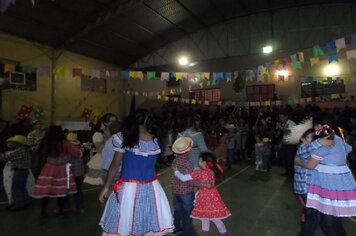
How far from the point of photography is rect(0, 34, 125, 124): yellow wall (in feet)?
40.5

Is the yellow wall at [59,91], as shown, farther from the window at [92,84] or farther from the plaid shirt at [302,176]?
the plaid shirt at [302,176]

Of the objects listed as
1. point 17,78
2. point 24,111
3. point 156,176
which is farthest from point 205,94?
point 156,176

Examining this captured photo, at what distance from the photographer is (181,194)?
3951mm

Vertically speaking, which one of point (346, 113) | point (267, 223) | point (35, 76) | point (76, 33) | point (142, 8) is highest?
point (142, 8)

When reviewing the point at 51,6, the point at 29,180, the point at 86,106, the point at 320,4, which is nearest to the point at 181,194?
the point at 29,180

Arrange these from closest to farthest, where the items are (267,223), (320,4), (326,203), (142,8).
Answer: (326,203) → (267,223) → (142,8) → (320,4)

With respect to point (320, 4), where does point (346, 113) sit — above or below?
below

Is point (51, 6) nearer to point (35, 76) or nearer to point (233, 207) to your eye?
point (35, 76)

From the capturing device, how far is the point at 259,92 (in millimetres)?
16578

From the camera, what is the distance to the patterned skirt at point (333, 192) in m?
2.93

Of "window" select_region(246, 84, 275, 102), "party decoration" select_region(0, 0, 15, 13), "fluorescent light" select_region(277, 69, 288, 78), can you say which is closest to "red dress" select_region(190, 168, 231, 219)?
"party decoration" select_region(0, 0, 15, 13)

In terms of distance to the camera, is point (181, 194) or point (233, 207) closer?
point (181, 194)

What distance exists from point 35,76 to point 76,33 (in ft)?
7.85

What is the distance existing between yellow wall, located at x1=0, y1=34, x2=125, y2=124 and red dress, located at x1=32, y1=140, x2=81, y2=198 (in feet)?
26.5
